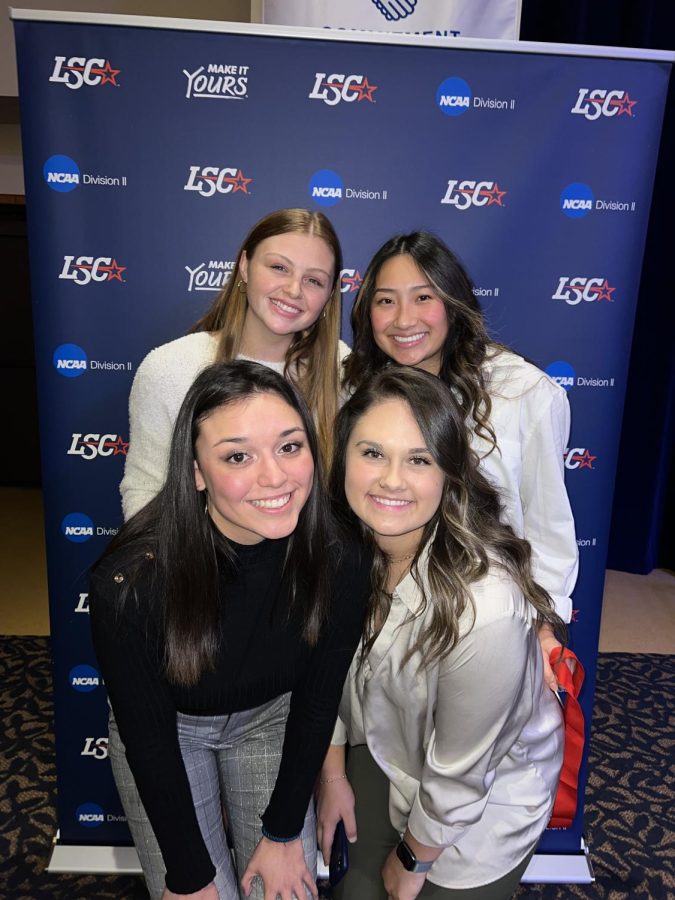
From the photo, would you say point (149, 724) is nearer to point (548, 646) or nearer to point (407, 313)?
point (548, 646)

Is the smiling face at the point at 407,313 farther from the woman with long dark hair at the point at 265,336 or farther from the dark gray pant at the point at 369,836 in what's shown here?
the dark gray pant at the point at 369,836

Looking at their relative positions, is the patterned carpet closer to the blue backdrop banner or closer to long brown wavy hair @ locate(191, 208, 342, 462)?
the blue backdrop banner

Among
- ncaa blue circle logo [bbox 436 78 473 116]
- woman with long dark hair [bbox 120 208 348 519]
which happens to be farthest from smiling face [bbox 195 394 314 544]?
ncaa blue circle logo [bbox 436 78 473 116]

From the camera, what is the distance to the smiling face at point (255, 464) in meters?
1.47

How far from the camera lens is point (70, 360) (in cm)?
224

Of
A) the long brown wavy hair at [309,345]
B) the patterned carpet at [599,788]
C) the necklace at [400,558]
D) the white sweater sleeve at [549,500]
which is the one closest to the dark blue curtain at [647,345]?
the patterned carpet at [599,788]

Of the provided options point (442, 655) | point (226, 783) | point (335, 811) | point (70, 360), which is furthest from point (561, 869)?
point (70, 360)

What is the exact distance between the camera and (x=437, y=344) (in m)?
1.90

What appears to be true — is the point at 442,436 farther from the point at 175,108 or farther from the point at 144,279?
the point at 175,108

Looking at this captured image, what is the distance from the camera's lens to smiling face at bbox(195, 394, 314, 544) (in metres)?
1.47

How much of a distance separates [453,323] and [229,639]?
0.97 meters

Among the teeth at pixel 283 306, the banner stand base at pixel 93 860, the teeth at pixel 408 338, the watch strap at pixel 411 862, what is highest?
the teeth at pixel 283 306

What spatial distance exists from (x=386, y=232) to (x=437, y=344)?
1.78 ft

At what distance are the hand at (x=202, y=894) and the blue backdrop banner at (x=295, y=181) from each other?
3.58 feet
